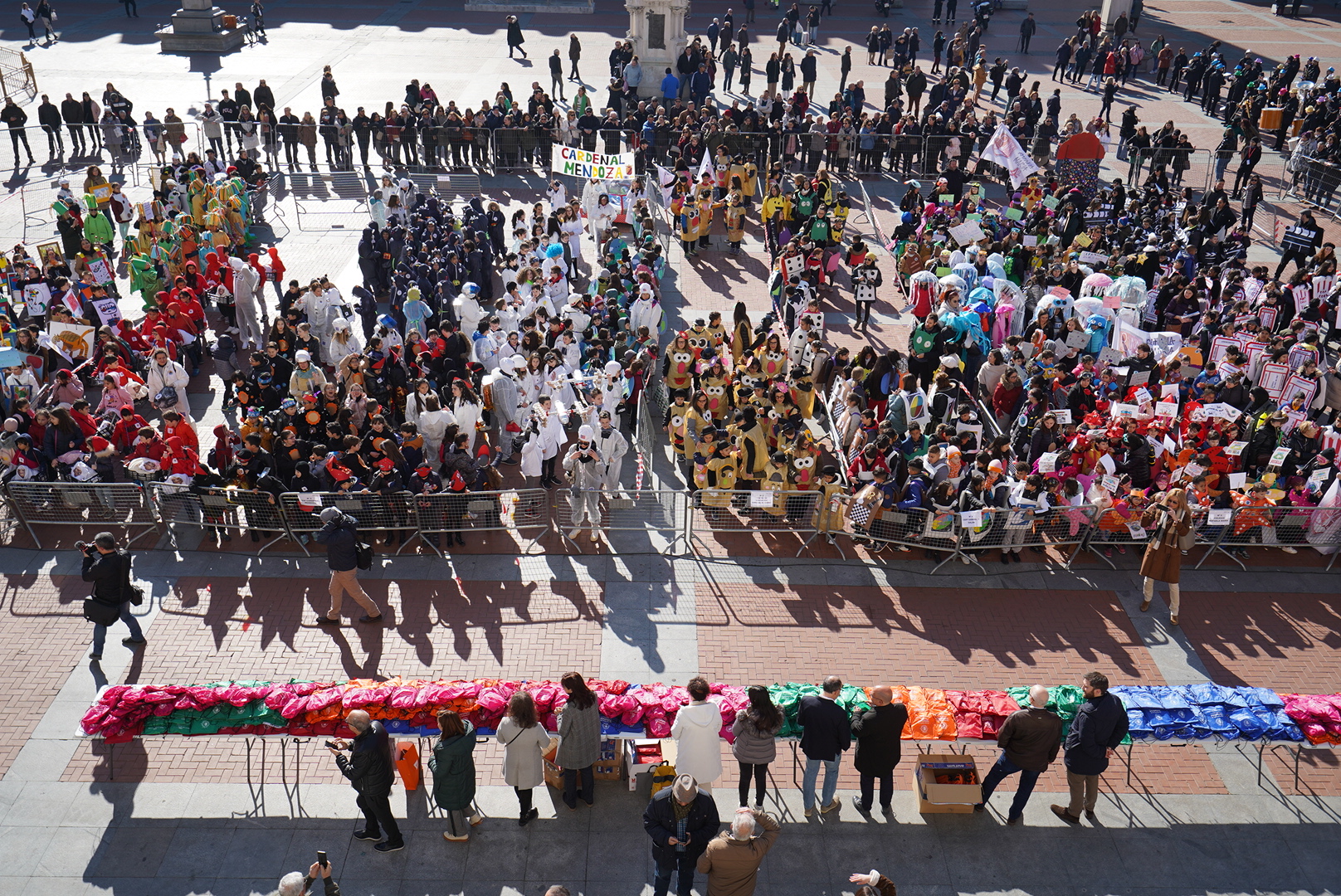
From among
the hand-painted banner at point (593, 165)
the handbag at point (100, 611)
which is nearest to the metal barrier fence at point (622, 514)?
the handbag at point (100, 611)

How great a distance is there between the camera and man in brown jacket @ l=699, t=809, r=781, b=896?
291 inches

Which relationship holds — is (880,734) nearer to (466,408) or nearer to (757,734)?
(757,734)

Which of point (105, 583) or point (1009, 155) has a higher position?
point (1009, 155)

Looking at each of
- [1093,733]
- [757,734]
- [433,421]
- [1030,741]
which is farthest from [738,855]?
[433,421]

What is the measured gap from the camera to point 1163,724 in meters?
9.38

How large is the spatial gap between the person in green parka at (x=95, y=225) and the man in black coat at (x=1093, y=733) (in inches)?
826

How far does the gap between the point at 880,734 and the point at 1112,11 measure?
40775mm

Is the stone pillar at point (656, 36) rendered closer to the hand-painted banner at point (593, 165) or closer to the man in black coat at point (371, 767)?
the hand-painted banner at point (593, 165)

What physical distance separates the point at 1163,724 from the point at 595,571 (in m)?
6.63

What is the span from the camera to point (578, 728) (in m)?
8.79

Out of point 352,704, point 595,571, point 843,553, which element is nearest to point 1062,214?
point 843,553

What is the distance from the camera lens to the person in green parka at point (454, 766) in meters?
8.41

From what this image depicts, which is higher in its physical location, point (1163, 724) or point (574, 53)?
point (574, 53)

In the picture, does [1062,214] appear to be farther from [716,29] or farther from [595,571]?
[716,29]
